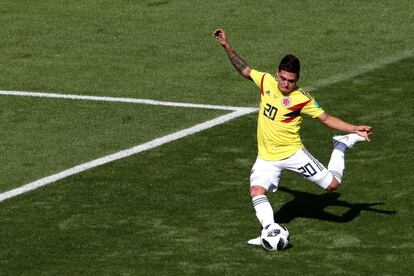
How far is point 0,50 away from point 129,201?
10011 mm

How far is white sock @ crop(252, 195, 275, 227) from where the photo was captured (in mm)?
17328

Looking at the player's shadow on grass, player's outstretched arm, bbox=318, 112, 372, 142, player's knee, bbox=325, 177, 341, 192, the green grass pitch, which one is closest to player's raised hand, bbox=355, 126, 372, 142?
player's outstretched arm, bbox=318, 112, 372, 142

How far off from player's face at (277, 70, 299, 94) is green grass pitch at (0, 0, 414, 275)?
184 cm

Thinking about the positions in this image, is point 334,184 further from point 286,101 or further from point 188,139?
point 188,139

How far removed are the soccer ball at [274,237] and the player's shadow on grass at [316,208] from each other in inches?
55.3

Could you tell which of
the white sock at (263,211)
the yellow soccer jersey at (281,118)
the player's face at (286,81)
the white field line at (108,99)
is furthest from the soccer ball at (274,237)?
the white field line at (108,99)

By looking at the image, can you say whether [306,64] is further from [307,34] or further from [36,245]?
[36,245]

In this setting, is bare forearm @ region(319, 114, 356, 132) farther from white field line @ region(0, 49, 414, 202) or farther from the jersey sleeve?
white field line @ region(0, 49, 414, 202)

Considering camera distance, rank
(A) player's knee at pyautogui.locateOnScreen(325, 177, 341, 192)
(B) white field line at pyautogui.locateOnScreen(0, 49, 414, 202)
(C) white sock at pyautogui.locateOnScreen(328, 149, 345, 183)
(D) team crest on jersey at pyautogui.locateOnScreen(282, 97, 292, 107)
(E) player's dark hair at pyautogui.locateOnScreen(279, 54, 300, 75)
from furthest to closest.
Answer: (B) white field line at pyautogui.locateOnScreen(0, 49, 414, 202) < (C) white sock at pyautogui.locateOnScreen(328, 149, 345, 183) < (A) player's knee at pyautogui.locateOnScreen(325, 177, 341, 192) < (D) team crest on jersey at pyautogui.locateOnScreen(282, 97, 292, 107) < (E) player's dark hair at pyautogui.locateOnScreen(279, 54, 300, 75)

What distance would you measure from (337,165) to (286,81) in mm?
1544

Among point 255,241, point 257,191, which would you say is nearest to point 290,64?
point 257,191

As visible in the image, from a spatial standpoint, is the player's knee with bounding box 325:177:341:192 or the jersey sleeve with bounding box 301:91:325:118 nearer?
the jersey sleeve with bounding box 301:91:325:118

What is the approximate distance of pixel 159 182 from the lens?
2050 centimetres

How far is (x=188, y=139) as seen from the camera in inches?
899
